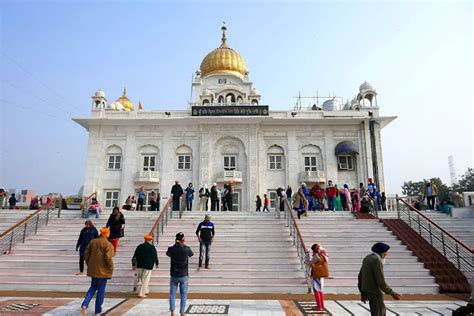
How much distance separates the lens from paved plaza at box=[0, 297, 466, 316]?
6.02 m

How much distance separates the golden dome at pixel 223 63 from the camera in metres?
28.9

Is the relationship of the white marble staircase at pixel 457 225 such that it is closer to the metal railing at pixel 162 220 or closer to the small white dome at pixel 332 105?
the metal railing at pixel 162 220

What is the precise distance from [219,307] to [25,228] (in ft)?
27.6

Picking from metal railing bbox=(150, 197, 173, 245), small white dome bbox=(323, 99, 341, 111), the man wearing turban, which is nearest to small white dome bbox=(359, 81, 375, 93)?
small white dome bbox=(323, 99, 341, 111)

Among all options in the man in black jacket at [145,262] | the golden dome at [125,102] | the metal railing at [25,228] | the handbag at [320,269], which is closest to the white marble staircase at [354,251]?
the handbag at [320,269]

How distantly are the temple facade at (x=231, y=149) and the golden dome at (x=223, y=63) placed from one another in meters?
7.82

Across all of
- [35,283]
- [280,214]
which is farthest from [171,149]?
[35,283]

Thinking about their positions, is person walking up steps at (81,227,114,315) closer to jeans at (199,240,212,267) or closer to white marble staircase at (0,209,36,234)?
jeans at (199,240,212,267)

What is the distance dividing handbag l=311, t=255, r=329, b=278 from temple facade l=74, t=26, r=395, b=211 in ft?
48.1

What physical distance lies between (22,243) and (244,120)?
14518 mm

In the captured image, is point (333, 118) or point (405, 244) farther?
point (333, 118)

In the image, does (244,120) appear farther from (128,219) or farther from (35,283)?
(35,283)

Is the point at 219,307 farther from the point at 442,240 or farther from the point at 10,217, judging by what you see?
the point at 10,217

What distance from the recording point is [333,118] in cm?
2214
